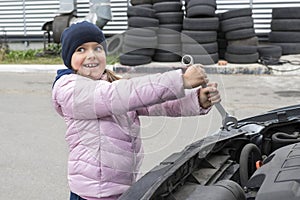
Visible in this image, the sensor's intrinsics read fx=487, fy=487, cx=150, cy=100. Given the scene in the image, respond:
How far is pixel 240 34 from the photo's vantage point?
10234 millimetres

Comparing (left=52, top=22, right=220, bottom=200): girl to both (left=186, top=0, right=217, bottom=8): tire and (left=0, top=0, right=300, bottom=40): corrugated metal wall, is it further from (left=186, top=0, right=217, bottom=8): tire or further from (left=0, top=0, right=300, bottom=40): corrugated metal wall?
(left=0, top=0, right=300, bottom=40): corrugated metal wall

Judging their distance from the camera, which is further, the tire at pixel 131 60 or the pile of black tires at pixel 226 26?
the pile of black tires at pixel 226 26

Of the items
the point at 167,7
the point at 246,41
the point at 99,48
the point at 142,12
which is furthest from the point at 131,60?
the point at 167,7

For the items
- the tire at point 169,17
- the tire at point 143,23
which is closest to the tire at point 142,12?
the tire at point 169,17

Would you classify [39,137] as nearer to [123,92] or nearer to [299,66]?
[123,92]

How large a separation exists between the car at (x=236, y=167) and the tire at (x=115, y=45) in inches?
19.8

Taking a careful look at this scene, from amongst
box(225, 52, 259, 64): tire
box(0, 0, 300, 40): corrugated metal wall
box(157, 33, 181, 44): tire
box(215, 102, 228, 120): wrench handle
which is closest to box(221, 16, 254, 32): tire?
box(225, 52, 259, 64): tire

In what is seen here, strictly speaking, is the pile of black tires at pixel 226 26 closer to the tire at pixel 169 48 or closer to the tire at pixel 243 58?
the tire at pixel 243 58

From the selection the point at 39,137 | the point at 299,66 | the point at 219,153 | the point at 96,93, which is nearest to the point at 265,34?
the point at 299,66

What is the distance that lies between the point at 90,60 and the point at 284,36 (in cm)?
978

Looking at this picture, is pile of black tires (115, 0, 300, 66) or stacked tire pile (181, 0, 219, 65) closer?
→ stacked tire pile (181, 0, 219, 65)

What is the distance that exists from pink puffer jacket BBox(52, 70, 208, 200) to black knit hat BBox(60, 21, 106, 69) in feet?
0.38

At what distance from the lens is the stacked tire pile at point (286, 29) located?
10852mm

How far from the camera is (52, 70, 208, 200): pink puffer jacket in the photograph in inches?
67.9
